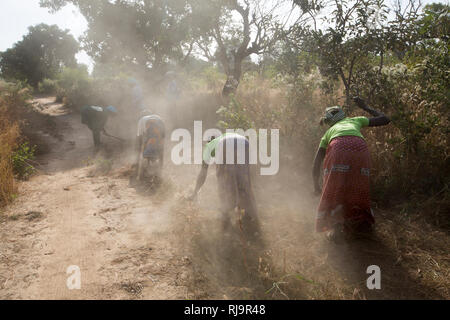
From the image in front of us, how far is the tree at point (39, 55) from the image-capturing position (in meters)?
26.4

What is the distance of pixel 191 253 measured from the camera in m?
3.06

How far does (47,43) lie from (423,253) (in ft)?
119

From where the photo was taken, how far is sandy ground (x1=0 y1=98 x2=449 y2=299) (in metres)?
2.42

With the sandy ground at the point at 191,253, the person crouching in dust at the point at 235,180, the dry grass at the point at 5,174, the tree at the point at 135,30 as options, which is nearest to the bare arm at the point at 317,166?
the sandy ground at the point at 191,253

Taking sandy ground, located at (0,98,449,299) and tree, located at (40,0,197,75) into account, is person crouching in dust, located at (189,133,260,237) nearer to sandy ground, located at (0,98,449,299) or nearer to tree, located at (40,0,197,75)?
sandy ground, located at (0,98,449,299)

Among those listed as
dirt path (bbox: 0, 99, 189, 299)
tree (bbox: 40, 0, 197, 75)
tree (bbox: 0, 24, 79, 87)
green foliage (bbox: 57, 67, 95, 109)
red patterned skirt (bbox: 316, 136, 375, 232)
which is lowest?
dirt path (bbox: 0, 99, 189, 299)

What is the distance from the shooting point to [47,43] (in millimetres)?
29203

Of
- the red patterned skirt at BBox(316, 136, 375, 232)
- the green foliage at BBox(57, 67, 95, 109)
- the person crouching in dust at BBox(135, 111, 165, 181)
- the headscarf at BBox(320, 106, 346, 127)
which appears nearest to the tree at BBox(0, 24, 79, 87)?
the green foliage at BBox(57, 67, 95, 109)

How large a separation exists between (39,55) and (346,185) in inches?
1353

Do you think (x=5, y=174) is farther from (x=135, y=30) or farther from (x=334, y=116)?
(x=135, y=30)

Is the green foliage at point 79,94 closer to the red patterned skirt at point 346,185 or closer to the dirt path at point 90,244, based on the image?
the dirt path at point 90,244

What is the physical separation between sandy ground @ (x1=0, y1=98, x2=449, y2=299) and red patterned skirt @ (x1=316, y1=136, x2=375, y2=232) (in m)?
0.34

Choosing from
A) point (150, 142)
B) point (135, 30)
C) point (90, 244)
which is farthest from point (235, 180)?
point (135, 30)

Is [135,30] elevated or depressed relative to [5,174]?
elevated
